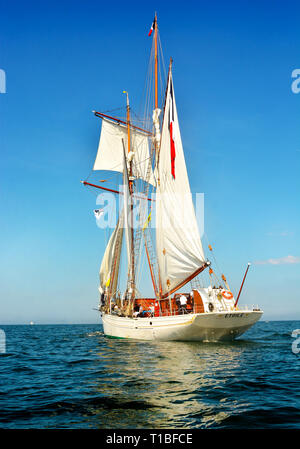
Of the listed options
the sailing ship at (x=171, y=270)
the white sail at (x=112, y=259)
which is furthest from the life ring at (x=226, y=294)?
the white sail at (x=112, y=259)

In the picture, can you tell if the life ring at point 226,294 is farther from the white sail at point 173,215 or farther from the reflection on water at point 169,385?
the reflection on water at point 169,385

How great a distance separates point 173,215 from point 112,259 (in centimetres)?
1831

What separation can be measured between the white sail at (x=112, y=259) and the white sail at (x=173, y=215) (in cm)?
1342

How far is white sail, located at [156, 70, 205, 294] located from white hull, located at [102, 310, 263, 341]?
3719 mm

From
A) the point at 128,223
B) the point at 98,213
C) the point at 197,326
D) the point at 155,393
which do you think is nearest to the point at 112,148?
the point at 98,213

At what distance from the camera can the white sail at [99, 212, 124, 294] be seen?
1815 inches

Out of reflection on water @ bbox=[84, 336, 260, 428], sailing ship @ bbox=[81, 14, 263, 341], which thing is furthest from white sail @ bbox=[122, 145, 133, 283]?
reflection on water @ bbox=[84, 336, 260, 428]

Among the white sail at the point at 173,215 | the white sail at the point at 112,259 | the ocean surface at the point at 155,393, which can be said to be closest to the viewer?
the ocean surface at the point at 155,393

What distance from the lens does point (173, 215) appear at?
104 feet

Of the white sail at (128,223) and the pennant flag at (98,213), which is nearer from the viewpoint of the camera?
the white sail at (128,223)

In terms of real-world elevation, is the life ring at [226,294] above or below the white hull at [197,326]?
above

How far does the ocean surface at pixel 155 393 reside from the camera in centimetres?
938
